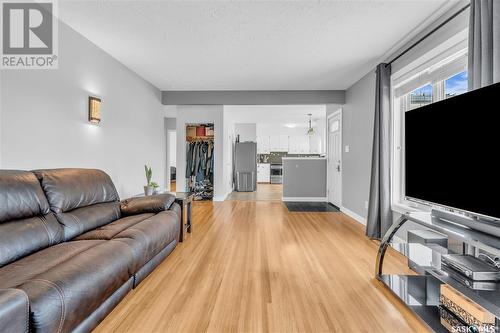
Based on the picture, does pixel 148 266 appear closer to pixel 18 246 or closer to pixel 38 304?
pixel 18 246

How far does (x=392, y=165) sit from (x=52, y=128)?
4107mm

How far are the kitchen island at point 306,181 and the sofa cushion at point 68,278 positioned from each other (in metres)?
5.11

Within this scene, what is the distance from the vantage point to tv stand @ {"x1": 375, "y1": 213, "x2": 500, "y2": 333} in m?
1.35

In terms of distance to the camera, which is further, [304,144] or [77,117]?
[304,144]

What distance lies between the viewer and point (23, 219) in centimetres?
177

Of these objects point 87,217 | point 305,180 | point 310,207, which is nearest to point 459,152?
point 87,217

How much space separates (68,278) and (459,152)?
8.08 feet

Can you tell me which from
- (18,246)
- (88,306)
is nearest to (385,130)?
(88,306)

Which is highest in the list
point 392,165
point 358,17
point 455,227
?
point 358,17

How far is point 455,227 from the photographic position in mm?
1670

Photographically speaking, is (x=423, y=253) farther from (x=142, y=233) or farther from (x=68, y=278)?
(x=68, y=278)

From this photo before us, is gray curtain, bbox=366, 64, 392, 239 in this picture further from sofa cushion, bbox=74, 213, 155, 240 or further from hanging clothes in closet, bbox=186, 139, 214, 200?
hanging clothes in closet, bbox=186, 139, 214, 200

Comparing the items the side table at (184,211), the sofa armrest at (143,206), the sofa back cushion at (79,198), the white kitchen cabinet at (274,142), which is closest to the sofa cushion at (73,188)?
the sofa back cushion at (79,198)

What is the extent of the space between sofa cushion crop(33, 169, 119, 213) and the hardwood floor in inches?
37.2
